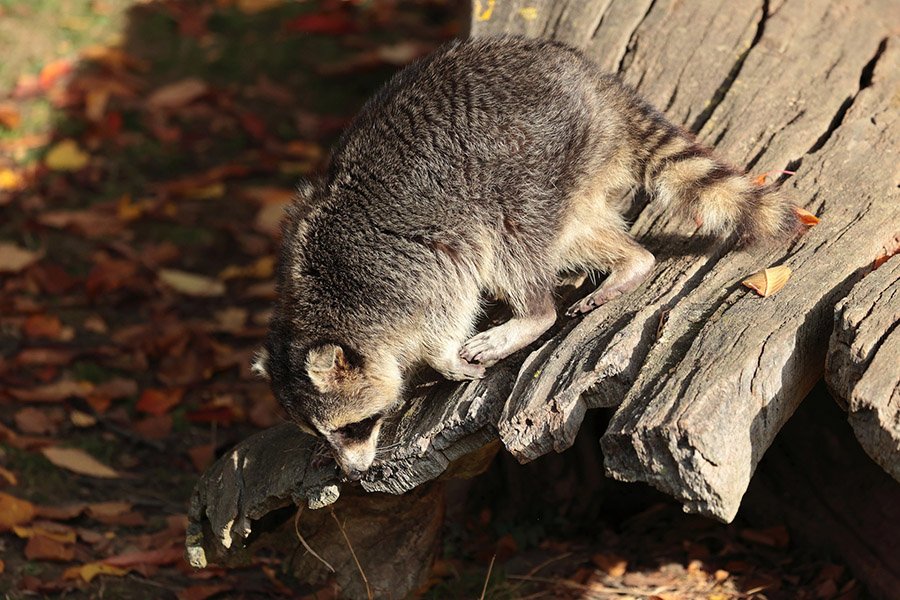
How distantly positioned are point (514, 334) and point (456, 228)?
1.32 ft

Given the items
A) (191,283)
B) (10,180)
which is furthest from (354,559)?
(10,180)

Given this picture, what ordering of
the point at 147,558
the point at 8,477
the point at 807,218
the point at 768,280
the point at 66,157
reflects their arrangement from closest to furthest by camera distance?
the point at 768,280 → the point at 807,218 → the point at 147,558 → the point at 8,477 → the point at 66,157

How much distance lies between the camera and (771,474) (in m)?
4.21

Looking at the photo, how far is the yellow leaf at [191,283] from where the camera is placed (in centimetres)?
586

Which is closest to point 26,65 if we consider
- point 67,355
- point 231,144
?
point 231,144

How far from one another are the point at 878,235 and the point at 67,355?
12.3 feet

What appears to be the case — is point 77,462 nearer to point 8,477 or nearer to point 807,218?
point 8,477

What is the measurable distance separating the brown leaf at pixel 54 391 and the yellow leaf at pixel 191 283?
881 millimetres

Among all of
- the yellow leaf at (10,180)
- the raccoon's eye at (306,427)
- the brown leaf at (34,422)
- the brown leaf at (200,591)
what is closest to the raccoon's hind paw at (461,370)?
the raccoon's eye at (306,427)

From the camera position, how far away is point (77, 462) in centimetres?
459

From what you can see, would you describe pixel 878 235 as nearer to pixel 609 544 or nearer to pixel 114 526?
pixel 609 544

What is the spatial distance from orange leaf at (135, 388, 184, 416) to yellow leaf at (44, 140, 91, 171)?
2.03m

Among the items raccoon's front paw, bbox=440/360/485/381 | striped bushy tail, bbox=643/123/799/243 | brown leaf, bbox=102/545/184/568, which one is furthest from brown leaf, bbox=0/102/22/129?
striped bushy tail, bbox=643/123/799/243

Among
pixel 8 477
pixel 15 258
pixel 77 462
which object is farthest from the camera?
pixel 15 258
